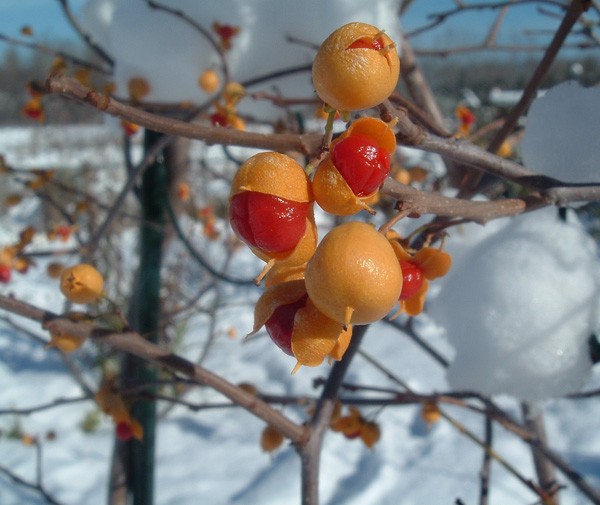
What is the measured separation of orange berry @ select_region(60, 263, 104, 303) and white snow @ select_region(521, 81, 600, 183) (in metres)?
0.39

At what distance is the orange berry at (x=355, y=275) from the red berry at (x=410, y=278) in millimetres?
75

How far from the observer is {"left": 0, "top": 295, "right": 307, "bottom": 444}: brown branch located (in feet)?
1.59

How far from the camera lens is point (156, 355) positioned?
0.50 metres

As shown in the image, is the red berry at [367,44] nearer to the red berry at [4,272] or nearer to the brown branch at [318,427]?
the brown branch at [318,427]

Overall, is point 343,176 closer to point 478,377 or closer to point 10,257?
point 478,377

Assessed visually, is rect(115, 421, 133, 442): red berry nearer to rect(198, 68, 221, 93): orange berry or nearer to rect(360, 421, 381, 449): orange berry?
rect(360, 421, 381, 449): orange berry

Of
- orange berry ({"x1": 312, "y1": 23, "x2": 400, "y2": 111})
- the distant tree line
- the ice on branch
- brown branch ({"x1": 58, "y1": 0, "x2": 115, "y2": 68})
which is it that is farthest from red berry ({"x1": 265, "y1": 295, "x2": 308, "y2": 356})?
the distant tree line

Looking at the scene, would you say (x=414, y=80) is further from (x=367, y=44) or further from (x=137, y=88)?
(x=367, y=44)

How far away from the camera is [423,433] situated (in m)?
1.92

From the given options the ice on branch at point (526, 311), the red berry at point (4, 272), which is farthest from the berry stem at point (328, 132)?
the red berry at point (4, 272)

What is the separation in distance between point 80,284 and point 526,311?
47cm

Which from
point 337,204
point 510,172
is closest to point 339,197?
point 337,204

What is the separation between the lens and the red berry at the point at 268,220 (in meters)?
0.26

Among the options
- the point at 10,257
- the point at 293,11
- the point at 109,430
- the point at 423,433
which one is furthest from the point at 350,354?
the point at 109,430
